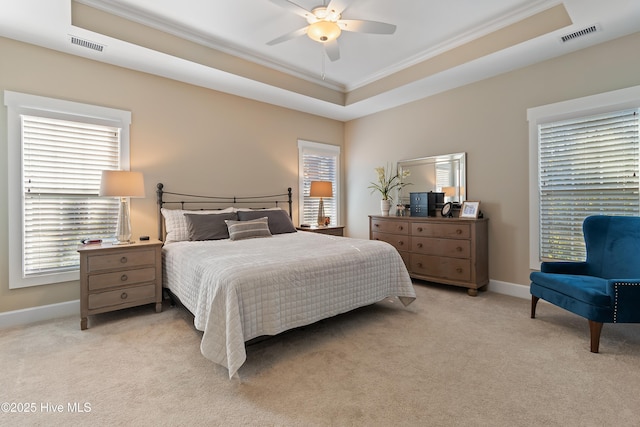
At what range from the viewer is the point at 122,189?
10.3 ft

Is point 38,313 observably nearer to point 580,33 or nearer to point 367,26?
point 367,26

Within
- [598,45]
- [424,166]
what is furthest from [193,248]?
[598,45]

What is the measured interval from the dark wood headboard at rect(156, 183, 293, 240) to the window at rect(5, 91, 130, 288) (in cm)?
51

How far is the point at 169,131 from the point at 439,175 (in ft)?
12.5

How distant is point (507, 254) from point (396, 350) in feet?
7.92

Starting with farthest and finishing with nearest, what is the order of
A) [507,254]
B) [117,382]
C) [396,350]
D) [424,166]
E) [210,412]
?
[424,166], [507,254], [396,350], [117,382], [210,412]

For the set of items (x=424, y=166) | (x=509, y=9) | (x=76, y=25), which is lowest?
(x=424, y=166)

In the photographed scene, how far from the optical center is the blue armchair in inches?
91.0

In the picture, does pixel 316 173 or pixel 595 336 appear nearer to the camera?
pixel 595 336

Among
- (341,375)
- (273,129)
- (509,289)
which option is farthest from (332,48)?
(509,289)

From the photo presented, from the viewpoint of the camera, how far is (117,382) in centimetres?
200

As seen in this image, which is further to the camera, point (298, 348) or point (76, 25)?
point (76, 25)

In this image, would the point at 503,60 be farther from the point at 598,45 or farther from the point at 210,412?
the point at 210,412

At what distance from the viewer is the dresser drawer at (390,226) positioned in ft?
14.6
